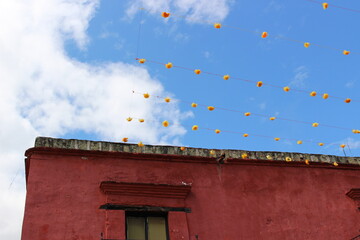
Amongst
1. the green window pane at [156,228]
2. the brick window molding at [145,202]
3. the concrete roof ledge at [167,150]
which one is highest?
the concrete roof ledge at [167,150]

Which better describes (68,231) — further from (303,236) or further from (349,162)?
(349,162)

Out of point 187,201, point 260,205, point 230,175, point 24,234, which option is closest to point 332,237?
point 260,205

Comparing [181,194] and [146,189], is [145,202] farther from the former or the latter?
[181,194]

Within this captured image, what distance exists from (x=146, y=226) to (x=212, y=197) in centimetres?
134

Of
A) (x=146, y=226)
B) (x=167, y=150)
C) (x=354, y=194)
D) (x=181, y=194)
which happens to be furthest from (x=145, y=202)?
(x=354, y=194)

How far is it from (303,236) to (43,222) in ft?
14.5

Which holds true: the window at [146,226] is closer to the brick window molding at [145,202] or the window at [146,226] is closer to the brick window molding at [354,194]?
the brick window molding at [145,202]

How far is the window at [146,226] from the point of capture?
7785 mm

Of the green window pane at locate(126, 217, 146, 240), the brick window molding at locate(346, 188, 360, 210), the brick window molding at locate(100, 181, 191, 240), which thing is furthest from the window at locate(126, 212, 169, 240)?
the brick window molding at locate(346, 188, 360, 210)

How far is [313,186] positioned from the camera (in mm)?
9188

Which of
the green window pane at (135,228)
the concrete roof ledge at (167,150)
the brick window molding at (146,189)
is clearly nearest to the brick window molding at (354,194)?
the concrete roof ledge at (167,150)

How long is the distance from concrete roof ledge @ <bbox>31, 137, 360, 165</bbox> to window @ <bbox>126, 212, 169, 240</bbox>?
123 centimetres

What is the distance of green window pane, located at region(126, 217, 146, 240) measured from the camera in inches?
305

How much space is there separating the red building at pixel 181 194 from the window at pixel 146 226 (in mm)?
17
